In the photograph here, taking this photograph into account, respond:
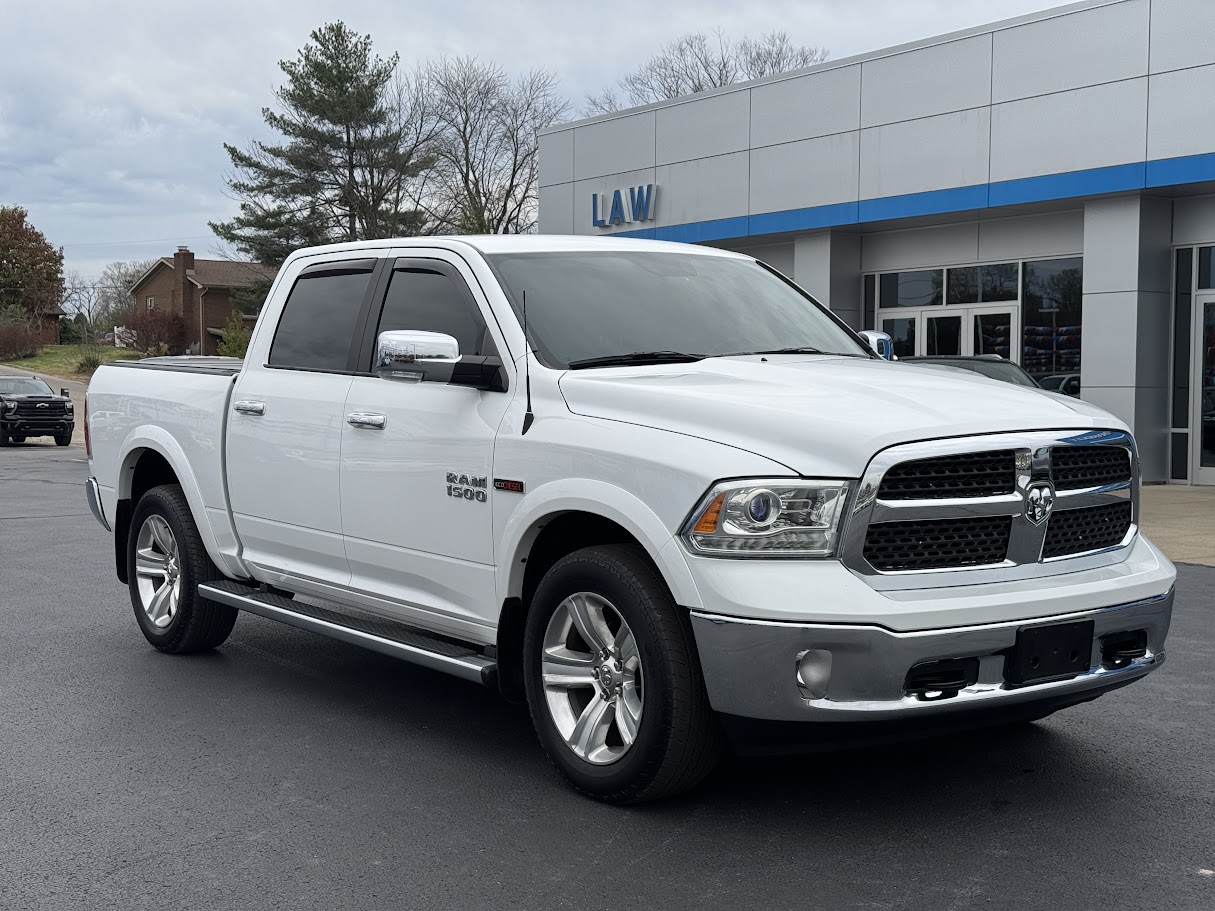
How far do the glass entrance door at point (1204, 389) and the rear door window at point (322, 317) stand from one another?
16.3 metres

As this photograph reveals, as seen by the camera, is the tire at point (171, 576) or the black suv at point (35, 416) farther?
the black suv at point (35, 416)

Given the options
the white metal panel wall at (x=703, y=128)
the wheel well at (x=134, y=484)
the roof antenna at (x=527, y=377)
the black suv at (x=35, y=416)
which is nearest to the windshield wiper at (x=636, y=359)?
the roof antenna at (x=527, y=377)

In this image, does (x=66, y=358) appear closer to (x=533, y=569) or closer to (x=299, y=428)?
(x=299, y=428)

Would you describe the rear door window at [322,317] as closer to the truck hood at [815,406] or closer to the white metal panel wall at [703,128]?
the truck hood at [815,406]

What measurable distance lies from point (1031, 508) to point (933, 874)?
1.19 metres

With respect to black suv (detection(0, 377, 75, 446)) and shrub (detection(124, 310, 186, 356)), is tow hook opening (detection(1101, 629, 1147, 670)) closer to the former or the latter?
black suv (detection(0, 377, 75, 446))

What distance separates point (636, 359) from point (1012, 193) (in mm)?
16698

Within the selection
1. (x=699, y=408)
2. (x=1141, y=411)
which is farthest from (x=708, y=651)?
(x=1141, y=411)

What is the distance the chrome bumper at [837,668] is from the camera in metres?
4.16

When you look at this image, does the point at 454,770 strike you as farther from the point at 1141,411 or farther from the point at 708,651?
the point at 1141,411

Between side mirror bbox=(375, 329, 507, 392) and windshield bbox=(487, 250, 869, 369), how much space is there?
8.2 inches

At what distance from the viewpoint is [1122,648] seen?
185 inches

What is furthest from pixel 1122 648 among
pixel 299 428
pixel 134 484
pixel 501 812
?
pixel 134 484

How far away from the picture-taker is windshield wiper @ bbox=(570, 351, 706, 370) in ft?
17.3
